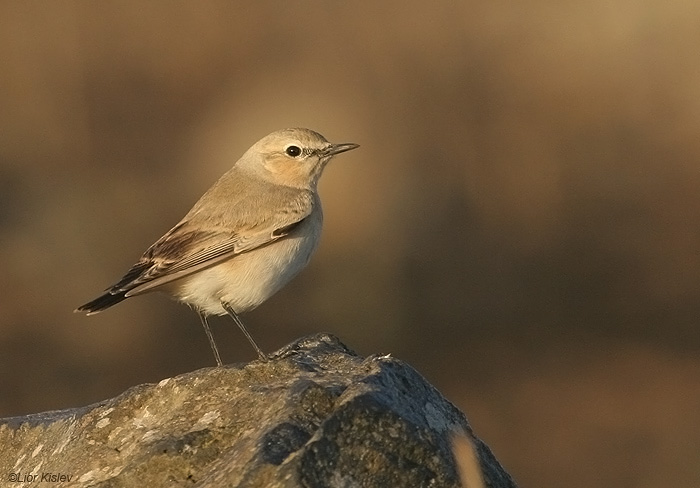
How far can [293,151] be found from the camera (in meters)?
9.23

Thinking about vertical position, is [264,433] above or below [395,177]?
above

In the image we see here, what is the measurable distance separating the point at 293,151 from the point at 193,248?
4.58 feet

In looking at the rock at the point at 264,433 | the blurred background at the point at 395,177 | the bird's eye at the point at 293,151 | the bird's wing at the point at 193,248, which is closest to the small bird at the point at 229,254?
the bird's wing at the point at 193,248

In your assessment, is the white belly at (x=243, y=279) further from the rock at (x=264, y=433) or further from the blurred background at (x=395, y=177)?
the blurred background at (x=395, y=177)

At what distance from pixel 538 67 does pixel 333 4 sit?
11.2 ft

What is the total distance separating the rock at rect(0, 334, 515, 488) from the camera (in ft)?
16.1

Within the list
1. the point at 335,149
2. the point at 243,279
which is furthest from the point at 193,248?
the point at 335,149

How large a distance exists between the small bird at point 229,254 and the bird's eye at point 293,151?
436mm

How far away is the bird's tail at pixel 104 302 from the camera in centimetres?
774

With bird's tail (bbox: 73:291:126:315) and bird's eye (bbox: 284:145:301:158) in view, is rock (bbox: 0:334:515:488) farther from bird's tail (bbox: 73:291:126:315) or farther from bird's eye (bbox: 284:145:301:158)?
bird's eye (bbox: 284:145:301:158)

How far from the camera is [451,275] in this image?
18312 mm

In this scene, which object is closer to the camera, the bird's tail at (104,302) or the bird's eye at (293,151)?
the bird's tail at (104,302)

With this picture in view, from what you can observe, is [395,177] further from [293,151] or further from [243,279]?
[243,279]

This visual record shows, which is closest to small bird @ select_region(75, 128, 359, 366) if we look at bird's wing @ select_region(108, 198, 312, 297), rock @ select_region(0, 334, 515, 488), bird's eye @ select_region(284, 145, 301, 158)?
bird's wing @ select_region(108, 198, 312, 297)
